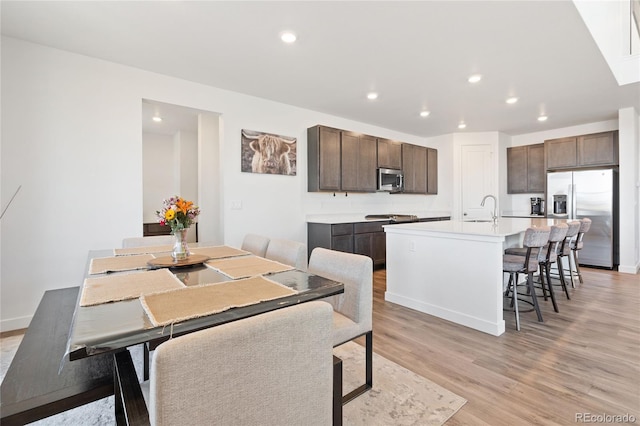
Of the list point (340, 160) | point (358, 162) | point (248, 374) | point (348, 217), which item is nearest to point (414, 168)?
point (358, 162)

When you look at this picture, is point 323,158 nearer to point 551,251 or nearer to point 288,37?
point 288,37

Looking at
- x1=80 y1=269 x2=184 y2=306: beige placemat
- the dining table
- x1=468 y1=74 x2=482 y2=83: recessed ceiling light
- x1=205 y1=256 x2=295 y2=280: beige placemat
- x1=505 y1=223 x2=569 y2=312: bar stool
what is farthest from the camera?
x1=468 y1=74 x2=482 y2=83: recessed ceiling light

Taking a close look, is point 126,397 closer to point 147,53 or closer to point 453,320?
point 453,320

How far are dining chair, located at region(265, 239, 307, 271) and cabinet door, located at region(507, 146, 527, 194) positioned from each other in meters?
6.16

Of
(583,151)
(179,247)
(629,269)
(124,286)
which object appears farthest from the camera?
(583,151)

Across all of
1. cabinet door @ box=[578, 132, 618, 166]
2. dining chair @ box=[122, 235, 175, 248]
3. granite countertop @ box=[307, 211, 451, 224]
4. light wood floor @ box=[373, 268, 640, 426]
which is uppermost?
cabinet door @ box=[578, 132, 618, 166]

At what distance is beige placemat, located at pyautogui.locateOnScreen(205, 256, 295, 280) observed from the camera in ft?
5.04

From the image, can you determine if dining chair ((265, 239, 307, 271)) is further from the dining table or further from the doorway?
the doorway

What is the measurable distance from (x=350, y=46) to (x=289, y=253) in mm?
2036

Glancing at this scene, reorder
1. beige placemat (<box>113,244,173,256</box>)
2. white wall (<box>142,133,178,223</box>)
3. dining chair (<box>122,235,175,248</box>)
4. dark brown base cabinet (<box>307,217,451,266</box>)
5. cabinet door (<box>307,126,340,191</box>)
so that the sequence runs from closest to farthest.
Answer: beige placemat (<box>113,244,173,256</box>)
dining chair (<box>122,235,175,248</box>)
dark brown base cabinet (<box>307,217,451,266</box>)
cabinet door (<box>307,126,340,191</box>)
white wall (<box>142,133,178,223</box>)

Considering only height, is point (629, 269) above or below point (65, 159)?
below

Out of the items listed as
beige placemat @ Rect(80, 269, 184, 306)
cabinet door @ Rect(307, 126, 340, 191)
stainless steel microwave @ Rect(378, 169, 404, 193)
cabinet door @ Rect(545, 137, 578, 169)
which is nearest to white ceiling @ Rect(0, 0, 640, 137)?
cabinet door @ Rect(307, 126, 340, 191)

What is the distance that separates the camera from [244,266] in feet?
Result: 5.54

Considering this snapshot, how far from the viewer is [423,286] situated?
3.07 m
